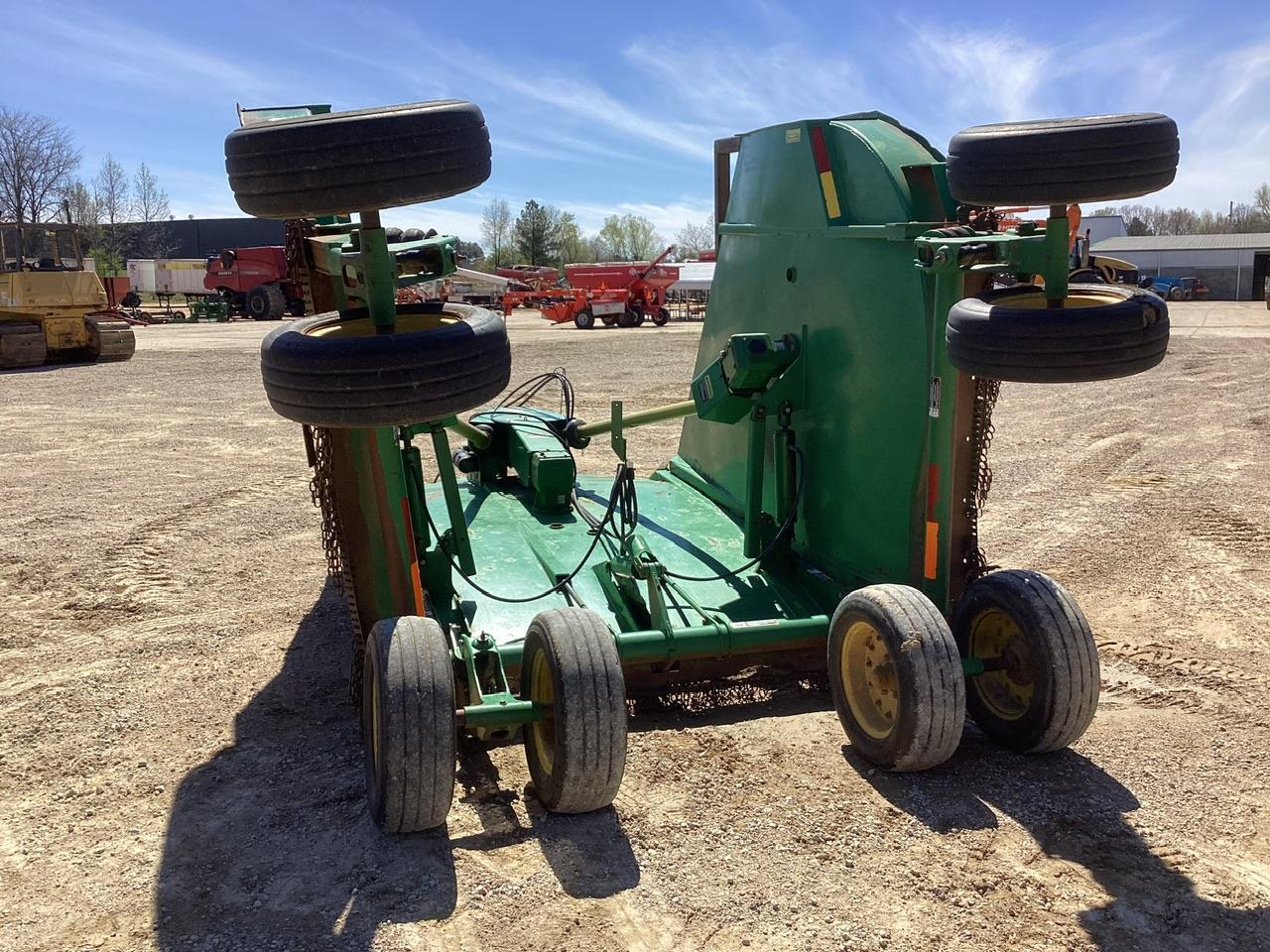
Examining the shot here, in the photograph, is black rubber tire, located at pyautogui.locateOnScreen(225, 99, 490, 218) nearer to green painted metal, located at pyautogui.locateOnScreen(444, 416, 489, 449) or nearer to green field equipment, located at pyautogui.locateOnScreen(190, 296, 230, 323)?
green painted metal, located at pyautogui.locateOnScreen(444, 416, 489, 449)

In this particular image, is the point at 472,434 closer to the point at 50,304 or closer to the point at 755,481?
the point at 755,481

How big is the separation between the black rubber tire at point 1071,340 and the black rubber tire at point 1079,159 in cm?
36

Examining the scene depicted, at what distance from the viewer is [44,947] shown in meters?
3.12

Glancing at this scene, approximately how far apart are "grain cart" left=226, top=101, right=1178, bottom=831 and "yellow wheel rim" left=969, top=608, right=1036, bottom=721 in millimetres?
12

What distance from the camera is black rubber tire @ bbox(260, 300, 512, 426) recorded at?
3.10m

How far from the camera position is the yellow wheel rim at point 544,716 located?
378 centimetres

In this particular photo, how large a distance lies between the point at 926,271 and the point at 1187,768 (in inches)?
82.9

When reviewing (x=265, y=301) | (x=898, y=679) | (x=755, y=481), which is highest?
(x=265, y=301)

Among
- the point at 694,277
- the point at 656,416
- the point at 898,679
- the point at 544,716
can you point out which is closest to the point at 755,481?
the point at 656,416

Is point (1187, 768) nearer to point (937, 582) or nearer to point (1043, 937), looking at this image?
point (937, 582)

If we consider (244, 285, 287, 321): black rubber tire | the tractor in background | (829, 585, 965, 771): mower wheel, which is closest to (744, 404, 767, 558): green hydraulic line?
(829, 585, 965, 771): mower wheel

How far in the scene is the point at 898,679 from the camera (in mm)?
3826

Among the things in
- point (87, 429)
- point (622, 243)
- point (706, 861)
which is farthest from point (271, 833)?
point (622, 243)

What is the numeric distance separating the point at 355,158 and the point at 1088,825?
10.1 ft
